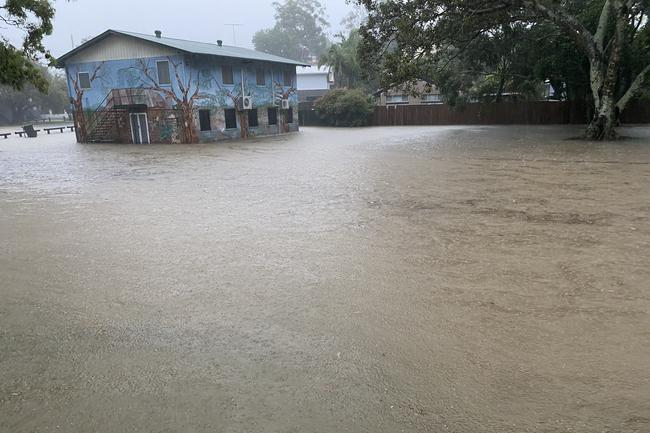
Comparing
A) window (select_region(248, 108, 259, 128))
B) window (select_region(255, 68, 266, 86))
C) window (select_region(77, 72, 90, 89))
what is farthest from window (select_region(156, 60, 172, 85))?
window (select_region(255, 68, 266, 86))

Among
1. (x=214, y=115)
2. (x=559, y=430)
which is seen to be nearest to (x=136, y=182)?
(x=559, y=430)

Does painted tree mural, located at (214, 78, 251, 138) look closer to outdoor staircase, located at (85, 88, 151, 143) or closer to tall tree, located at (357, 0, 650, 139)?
outdoor staircase, located at (85, 88, 151, 143)

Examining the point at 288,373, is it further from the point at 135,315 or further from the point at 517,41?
the point at 517,41

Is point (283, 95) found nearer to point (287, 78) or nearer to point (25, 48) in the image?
point (287, 78)

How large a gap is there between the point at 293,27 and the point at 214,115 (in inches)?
2773

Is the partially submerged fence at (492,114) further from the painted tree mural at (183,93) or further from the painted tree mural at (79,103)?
the painted tree mural at (79,103)

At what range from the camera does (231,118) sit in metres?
30.7

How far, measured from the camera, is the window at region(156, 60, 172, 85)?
2725 cm

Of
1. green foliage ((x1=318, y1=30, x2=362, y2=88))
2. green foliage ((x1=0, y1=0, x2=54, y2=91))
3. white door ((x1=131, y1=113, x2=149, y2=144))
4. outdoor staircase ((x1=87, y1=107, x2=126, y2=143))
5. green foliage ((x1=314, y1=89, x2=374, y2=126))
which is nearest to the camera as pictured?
green foliage ((x1=0, y1=0, x2=54, y2=91))

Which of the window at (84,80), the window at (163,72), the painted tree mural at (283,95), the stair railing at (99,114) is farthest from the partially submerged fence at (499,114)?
the window at (84,80)

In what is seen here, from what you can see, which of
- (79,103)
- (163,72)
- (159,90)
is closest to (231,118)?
(159,90)

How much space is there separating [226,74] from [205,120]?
10.9 ft

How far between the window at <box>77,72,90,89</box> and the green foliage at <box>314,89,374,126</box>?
757 inches

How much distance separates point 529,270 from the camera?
5.62 m
